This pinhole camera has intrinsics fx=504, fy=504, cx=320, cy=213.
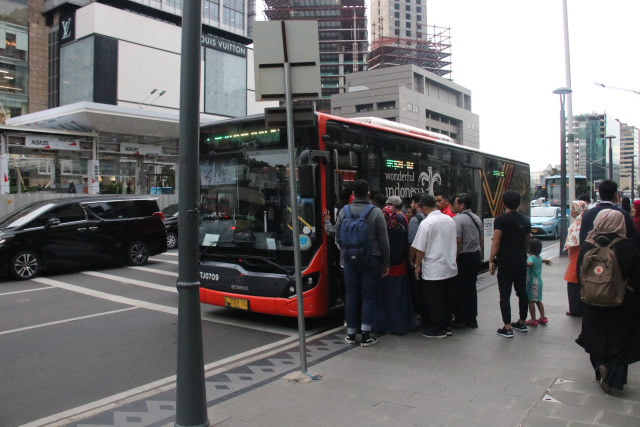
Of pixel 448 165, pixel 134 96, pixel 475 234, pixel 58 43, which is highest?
pixel 58 43

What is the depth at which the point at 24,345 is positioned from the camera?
6.58m

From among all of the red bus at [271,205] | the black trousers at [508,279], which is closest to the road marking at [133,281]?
the red bus at [271,205]

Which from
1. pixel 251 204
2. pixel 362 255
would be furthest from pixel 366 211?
pixel 251 204

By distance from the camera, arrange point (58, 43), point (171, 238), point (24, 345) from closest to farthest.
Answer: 1. point (24, 345)
2. point (171, 238)
3. point (58, 43)

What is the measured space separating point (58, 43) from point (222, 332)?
186ft

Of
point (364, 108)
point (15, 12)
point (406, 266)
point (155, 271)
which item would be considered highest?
point (364, 108)

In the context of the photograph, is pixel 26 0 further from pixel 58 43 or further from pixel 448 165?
pixel 448 165

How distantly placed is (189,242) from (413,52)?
132m

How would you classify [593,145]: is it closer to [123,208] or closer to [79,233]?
[123,208]

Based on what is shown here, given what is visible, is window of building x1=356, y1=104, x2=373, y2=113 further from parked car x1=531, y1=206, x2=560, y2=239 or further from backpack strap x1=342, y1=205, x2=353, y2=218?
backpack strap x1=342, y1=205, x2=353, y2=218

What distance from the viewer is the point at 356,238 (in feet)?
20.3

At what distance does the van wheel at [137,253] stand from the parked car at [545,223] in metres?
16.8

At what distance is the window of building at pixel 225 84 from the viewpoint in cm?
5609

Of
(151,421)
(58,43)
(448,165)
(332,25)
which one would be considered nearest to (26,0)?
(58,43)
